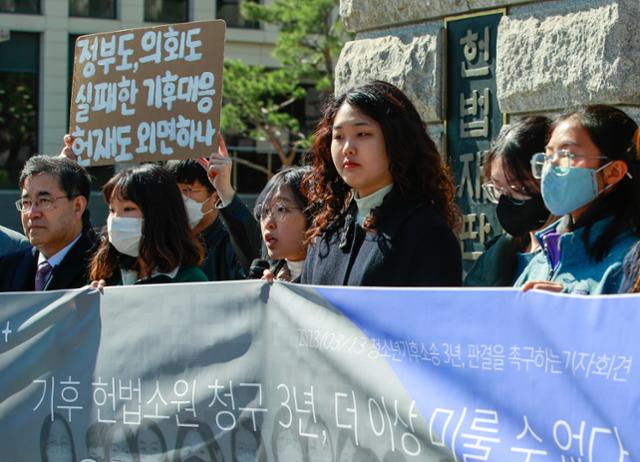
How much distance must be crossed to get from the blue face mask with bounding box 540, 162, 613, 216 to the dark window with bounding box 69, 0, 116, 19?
26402mm

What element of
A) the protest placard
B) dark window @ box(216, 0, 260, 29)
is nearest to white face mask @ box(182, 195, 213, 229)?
the protest placard

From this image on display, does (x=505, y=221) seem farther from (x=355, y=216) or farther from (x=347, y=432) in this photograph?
(x=347, y=432)

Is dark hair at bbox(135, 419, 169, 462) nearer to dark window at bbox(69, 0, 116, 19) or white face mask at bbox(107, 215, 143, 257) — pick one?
white face mask at bbox(107, 215, 143, 257)

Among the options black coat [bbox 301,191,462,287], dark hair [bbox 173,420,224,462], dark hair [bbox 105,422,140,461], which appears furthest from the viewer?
dark hair [bbox 105,422,140,461]

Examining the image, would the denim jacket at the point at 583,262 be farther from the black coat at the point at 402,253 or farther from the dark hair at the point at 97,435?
the dark hair at the point at 97,435

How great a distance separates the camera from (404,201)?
3.79 m

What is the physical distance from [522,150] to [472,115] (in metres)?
1.37

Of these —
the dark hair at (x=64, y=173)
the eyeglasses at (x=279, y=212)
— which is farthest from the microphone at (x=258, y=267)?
the dark hair at (x=64, y=173)

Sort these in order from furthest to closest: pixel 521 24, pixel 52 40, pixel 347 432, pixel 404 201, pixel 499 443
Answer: pixel 52 40, pixel 521 24, pixel 404 201, pixel 347 432, pixel 499 443

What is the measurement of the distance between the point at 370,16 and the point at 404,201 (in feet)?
7.94

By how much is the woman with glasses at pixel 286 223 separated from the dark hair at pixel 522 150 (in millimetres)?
732

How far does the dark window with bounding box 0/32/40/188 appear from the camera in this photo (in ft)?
90.0

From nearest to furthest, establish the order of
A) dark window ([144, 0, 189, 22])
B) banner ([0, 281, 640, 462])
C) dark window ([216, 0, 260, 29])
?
banner ([0, 281, 640, 462]), dark window ([144, 0, 189, 22]), dark window ([216, 0, 260, 29])

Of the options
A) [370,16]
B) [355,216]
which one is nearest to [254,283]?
[355,216]
